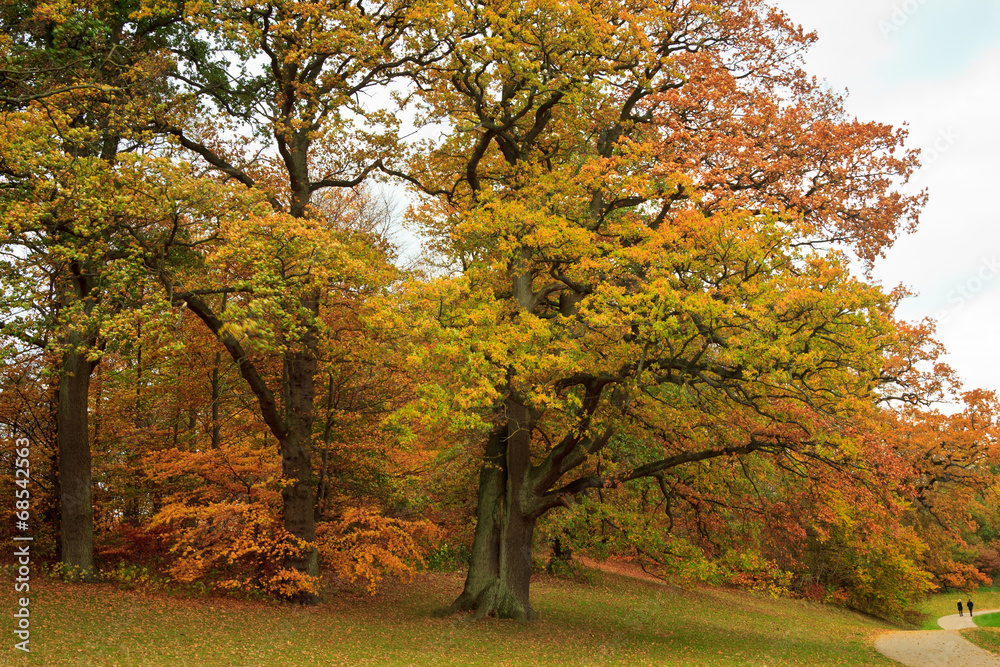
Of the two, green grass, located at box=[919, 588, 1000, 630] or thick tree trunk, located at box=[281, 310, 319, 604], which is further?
green grass, located at box=[919, 588, 1000, 630]

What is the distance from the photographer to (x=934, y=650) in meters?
17.1

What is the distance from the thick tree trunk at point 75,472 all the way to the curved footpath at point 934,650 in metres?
17.3

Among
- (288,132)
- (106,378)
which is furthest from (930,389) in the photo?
(106,378)

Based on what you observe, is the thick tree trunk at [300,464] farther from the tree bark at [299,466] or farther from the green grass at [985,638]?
the green grass at [985,638]

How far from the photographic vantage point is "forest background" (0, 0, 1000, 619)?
34.2 ft

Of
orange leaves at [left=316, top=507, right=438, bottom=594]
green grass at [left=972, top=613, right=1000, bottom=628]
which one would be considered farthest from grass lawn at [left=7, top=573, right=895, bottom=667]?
green grass at [left=972, top=613, right=1000, bottom=628]

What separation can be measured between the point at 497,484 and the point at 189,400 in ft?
26.9

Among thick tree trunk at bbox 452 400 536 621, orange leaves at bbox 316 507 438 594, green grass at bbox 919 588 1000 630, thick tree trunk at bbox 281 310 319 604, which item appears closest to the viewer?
orange leaves at bbox 316 507 438 594

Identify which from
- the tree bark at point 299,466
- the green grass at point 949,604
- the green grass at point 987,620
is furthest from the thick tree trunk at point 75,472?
the green grass at point 987,620

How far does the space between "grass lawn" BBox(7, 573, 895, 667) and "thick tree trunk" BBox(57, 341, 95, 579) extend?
2.97ft

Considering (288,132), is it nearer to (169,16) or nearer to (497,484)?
(169,16)

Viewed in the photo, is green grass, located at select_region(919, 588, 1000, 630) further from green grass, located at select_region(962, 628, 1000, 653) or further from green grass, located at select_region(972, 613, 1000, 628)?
green grass, located at select_region(962, 628, 1000, 653)

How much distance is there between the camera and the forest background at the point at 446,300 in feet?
34.2

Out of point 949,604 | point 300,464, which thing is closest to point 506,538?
point 300,464
